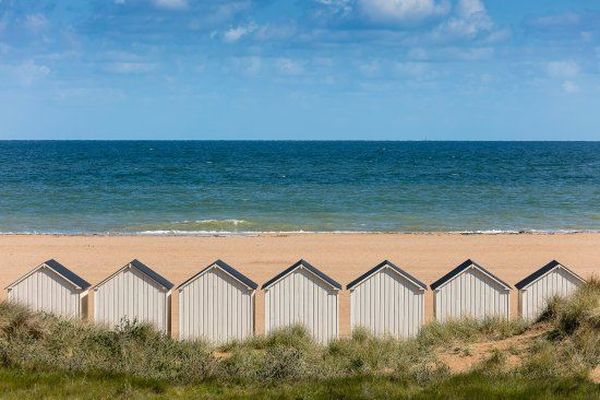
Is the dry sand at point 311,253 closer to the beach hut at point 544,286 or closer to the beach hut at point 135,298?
the beach hut at point 544,286

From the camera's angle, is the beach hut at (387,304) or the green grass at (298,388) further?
the beach hut at (387,304)

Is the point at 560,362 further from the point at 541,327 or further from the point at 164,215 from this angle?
the point at 164,215

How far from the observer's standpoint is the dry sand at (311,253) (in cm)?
2458

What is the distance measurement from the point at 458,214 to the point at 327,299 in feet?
109

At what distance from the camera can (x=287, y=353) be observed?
1134 cm

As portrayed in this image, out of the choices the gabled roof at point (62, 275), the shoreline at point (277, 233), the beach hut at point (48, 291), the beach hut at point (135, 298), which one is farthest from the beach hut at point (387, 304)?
the shoreline at point (277, 233)

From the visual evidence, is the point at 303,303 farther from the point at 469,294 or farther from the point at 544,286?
the point at 544,286

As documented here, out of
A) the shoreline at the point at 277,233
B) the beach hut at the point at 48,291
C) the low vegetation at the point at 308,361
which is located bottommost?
the low vegetation at the point at 308,361

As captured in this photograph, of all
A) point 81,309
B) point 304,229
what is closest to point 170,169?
point 304,229

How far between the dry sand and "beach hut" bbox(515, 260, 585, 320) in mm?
5576

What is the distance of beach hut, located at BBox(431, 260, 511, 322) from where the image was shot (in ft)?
46.1

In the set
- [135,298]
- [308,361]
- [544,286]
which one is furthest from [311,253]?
[308,361]

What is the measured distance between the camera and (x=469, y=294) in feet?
46.4

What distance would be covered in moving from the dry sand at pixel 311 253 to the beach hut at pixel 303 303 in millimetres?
6033
